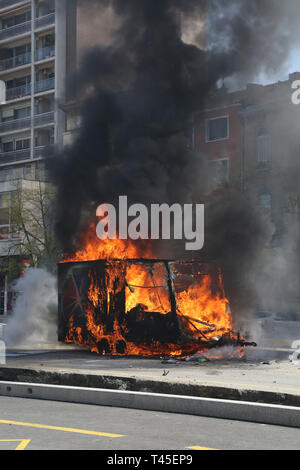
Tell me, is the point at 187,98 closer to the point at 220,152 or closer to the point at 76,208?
the point at 76,208

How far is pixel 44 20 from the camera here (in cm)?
4594

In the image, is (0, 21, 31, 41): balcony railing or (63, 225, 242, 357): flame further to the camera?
(0, 21, 31, 41): balcony railing

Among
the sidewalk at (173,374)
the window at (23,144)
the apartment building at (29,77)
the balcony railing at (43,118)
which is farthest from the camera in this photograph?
the window at (23,144)

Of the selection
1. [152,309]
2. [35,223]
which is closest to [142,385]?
[152,309]

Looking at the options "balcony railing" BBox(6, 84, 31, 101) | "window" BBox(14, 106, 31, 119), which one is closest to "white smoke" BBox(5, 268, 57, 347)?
"window" BBox(14, 106, 31, 119)

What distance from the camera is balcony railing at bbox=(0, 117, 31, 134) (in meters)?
46.2

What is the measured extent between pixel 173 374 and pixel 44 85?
3814 centimetres

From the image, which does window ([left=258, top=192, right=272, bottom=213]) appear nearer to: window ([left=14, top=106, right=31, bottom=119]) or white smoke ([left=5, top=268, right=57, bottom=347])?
white smoke ([left=5, top=268, right=57, bottom=347])

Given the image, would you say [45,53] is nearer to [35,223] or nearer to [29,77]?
[29,77]

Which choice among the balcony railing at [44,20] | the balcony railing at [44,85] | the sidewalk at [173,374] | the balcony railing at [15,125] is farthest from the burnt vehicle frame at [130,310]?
the balcony railing at [44,20]

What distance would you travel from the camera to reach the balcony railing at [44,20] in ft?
149

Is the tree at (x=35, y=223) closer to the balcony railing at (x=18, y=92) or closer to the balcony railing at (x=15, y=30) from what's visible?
the balcony railing at (x=18, y=92)

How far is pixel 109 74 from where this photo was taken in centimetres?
1864

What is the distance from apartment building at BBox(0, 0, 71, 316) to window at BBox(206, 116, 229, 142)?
12713 mm
